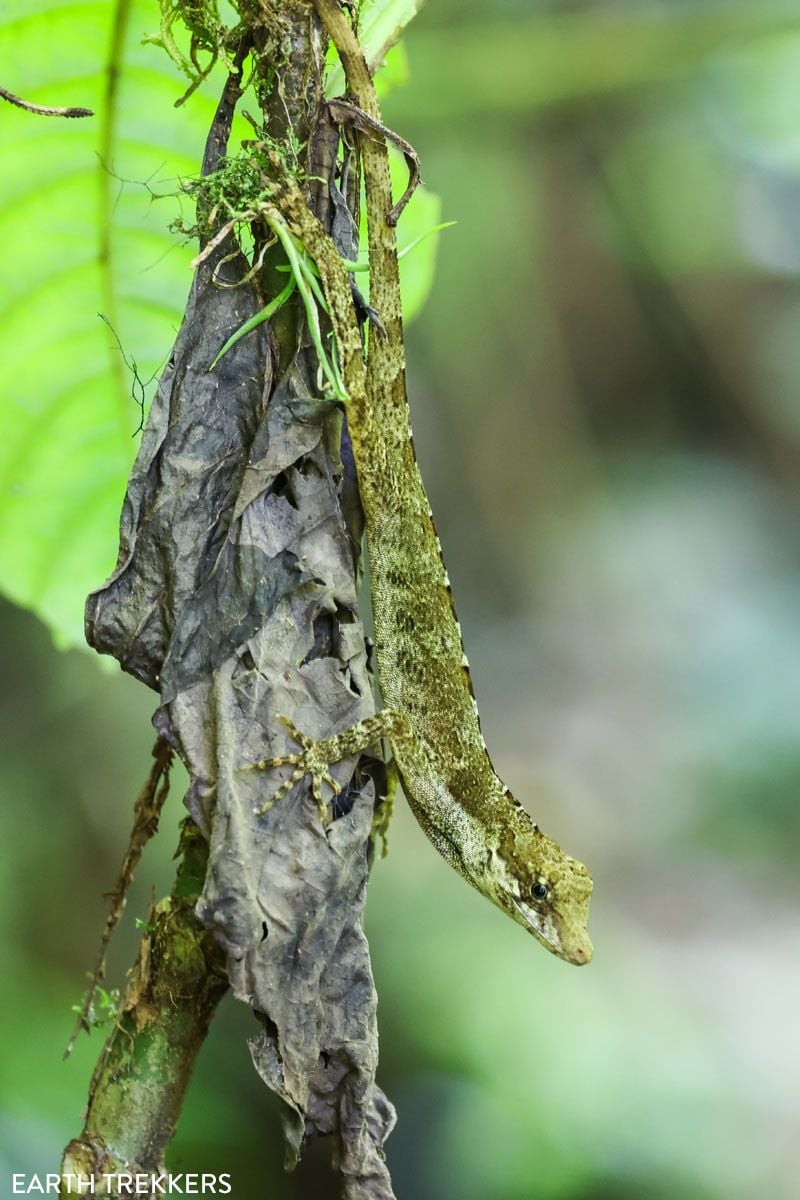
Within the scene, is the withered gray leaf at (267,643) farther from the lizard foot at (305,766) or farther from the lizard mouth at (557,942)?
the lizard mouth at (557,942)

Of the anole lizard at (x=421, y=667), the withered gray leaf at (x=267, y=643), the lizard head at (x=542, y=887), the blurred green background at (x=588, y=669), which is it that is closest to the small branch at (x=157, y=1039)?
the withered gray leaf at (x=267, y=643)

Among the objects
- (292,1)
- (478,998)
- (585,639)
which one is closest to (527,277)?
(585,639)

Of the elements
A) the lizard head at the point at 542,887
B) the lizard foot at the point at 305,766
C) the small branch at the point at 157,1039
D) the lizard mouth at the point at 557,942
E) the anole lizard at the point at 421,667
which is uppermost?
the anole lizard at the point at 421,667

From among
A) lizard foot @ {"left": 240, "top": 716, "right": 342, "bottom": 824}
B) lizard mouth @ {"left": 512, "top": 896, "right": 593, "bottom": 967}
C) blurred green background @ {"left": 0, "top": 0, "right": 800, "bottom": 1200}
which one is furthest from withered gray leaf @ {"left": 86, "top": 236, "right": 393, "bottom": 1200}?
blurred green background @ {"left": 0, "top": 0, "right": 800, "bottom": 1200}

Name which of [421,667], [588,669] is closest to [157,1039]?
[421,667]

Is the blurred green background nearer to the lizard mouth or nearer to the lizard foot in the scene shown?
the lizard mouth

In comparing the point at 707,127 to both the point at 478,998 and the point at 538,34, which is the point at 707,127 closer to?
the point at 538,34

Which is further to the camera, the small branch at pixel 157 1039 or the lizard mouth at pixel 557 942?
the lizard mouth at pixel 557 942

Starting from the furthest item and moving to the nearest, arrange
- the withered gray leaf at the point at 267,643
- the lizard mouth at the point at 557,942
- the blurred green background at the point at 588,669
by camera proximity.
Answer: the blurred green background at the point at 588,669 < the lizard mouth at the point at 557,942 < the withered gray leaf at the point at 267,643
